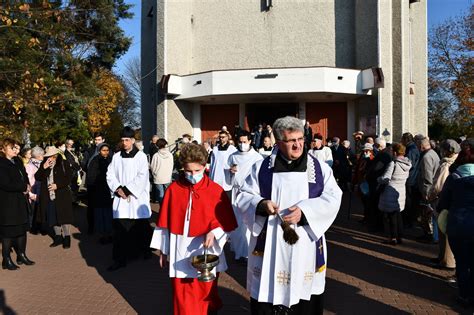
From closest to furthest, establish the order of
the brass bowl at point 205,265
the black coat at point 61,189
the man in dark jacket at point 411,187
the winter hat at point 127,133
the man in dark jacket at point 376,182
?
the brass bowl at point 205,265
the winter hat at point 127,133
the black coat at point 61,189
the man in dark jacket at point 376,182
the man in dark jacket at point 411,187

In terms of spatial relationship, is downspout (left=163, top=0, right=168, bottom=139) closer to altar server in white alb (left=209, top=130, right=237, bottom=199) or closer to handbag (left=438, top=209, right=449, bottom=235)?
altar server in white alb (left=209, top=130, right=237, bottom=199)

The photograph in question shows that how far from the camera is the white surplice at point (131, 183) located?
6133mm

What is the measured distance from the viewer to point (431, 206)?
A: 6746 millimetres

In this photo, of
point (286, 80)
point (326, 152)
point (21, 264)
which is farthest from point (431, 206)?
point (286, 80)

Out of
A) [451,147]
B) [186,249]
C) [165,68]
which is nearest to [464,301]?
[451,147]

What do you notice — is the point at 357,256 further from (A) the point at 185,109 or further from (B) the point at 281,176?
(A) the point at 185,109

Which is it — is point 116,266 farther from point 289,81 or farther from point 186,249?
point 289,81

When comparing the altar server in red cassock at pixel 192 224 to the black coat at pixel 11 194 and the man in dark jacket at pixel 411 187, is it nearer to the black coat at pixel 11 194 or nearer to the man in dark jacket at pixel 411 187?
the black coat at pixel 11 194

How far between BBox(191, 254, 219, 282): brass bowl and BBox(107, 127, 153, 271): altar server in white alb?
279cm

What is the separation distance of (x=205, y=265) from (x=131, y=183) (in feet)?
10.0

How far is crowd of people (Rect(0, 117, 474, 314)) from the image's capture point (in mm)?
3117

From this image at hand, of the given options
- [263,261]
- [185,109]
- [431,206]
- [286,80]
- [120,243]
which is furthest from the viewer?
[185,109]

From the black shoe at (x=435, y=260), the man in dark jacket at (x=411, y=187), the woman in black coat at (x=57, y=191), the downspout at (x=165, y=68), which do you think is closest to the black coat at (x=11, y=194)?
the woman in black coat at (x=57, y=191)

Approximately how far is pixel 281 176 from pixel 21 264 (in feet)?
18.1
